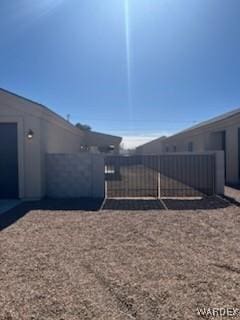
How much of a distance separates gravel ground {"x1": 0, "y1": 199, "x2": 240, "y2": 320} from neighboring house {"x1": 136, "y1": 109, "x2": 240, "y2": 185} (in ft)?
29.5

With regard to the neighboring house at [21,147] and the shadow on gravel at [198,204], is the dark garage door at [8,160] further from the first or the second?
the shadow on gravel at [198,204]

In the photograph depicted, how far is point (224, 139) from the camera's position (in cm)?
1844

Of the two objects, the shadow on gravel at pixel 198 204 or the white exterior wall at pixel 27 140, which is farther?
the white exterior wall at pixel 27 140

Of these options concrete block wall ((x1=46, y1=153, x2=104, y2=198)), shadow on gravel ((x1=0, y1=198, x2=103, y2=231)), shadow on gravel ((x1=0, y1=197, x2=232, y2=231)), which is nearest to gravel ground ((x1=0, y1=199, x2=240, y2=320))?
shadow on gravel ((x1=0, y1=198, x2=103, y2=231))

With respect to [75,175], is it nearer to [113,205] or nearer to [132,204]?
[113,205]

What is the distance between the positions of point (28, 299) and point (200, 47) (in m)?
10.5

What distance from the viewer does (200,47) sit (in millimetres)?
11375

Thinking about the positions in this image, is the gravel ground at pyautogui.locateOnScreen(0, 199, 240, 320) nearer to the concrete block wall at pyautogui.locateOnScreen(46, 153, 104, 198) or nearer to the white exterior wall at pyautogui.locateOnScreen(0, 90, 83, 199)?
the white exterior wall at pyautogui.locateOnScreen(0, 90, 83, 199)

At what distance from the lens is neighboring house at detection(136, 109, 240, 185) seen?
51.2 feet

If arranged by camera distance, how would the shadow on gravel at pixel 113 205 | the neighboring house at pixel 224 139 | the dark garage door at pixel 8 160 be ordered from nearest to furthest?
1. the shadow on gravel at pixel 113 205
2. the dark garage door at pixel 8 160
3. the neighboring house at pixel 224 139

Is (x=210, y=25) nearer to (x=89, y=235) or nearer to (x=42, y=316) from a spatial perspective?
(x=89, y=235)

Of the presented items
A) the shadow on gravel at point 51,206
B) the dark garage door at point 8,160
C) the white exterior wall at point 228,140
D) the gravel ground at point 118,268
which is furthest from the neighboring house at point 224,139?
the dark garage door at point 8,160

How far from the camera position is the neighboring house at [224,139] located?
1561 cm

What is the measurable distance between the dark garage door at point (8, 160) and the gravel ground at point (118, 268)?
372cm
